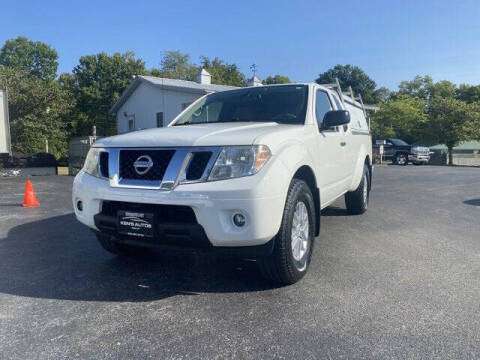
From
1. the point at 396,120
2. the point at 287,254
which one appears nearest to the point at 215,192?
the point at 287,254

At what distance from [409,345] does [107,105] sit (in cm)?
3805

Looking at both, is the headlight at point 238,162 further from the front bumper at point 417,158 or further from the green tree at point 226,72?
the green tree at point 226,72

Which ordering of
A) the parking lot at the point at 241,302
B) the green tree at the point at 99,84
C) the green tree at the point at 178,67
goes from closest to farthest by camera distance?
the parking lot at the point at 241,302 → the green tree at the point at 99,84 → the green tree at the point at 178,67

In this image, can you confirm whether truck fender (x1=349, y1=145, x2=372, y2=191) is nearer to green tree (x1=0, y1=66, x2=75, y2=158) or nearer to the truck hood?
the truck hood

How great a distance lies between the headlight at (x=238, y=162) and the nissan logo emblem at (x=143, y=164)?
54 centimetres

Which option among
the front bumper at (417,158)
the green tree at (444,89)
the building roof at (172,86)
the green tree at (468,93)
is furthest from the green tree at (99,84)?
the green tree at (468,93)

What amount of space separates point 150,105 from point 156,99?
90 centimetres

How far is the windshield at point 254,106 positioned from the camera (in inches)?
160

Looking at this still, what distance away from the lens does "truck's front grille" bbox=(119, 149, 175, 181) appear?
2941 millimetres

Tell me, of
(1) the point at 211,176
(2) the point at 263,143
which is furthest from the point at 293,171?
(1) the point at 211,176

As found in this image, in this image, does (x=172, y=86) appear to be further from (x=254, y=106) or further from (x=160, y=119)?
(x=254, y=106)

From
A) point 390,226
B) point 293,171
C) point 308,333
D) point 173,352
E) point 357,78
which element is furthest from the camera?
point 357,78

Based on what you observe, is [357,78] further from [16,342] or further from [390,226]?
[16,342]

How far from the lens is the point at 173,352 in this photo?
2246 mm
